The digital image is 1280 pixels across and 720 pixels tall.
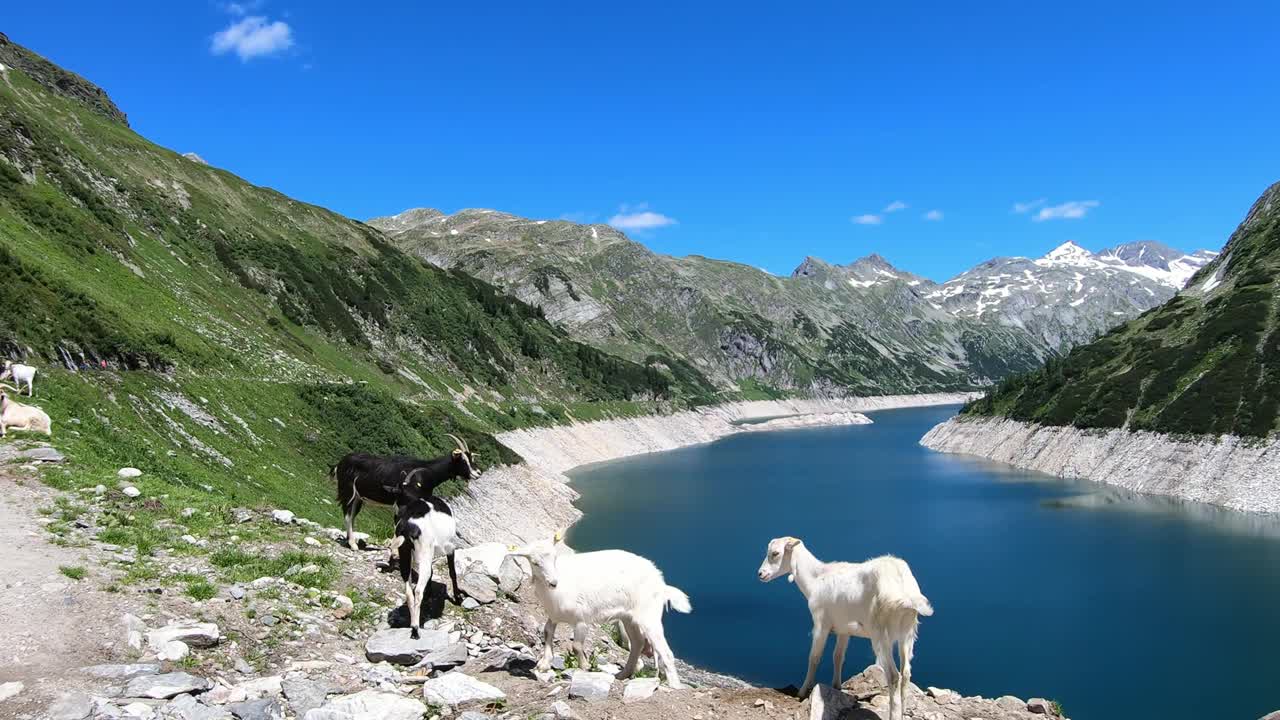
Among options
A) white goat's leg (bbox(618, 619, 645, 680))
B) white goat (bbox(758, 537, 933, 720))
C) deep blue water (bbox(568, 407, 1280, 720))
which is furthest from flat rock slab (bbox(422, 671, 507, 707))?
deep blue water (bbox(568, 407, 1280, 720))

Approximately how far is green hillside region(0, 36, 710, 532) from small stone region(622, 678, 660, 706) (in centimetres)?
1362

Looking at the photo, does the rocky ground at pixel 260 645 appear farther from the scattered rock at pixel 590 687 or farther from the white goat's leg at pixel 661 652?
the white goat's leg at pixel 661 652

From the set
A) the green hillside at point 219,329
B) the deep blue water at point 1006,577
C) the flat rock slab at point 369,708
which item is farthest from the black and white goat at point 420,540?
the deep blue water at point 1006,577

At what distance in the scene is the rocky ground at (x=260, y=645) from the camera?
9.15m

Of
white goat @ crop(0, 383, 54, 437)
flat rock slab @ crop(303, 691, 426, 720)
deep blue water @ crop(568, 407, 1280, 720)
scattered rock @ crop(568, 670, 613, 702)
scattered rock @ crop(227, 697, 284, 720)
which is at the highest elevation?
white goat @ crop(0, 383, 54, 437)

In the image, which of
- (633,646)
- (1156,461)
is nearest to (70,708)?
(633,646)

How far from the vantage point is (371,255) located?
12900cm

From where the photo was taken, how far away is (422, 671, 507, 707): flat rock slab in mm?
9836

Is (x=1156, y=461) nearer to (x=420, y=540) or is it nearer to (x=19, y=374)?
(x=420, y=540)

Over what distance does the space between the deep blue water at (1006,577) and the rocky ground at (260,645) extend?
76.2 ft

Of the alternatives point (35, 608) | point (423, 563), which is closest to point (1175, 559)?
point (423, 563)

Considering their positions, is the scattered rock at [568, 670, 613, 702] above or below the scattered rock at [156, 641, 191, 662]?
below

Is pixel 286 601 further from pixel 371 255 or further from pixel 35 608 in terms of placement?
pixel 371 255

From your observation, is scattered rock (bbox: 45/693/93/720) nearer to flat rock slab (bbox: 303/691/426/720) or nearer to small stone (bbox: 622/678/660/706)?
flat rock slab (bbox: 303/691/426/720)
